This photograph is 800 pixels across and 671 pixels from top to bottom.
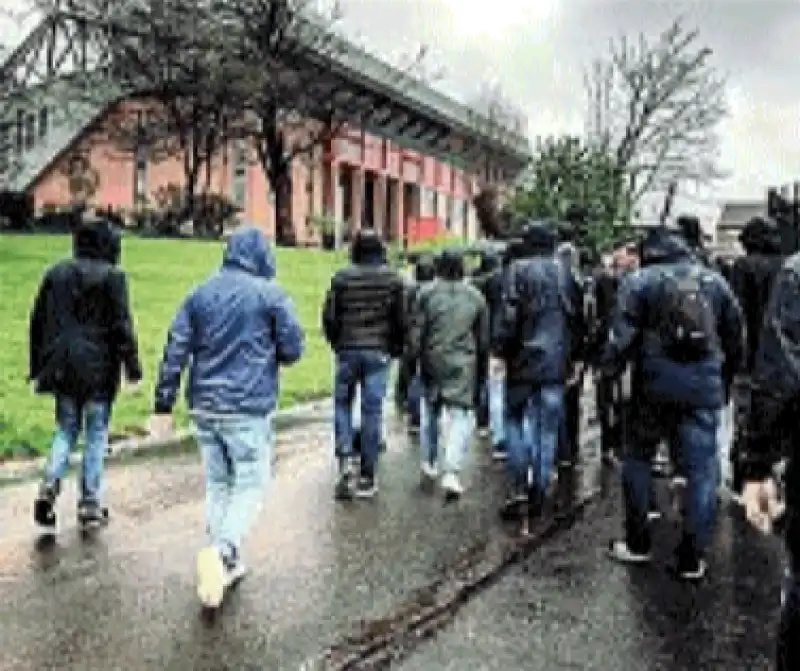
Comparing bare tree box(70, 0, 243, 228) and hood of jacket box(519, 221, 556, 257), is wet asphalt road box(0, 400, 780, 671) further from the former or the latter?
bare tree box(70, 0, 243, 228)

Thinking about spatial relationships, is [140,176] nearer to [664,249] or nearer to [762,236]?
[762,236]

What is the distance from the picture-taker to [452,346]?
1066cm

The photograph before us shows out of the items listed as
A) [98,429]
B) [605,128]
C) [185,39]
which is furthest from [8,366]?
[605,128]

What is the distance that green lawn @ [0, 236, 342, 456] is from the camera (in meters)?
14.1

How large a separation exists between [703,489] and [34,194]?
5030 cm

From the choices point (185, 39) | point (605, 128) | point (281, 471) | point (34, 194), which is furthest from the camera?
point (605, 128)

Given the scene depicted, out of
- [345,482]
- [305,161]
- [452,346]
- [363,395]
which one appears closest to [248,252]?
[363,395]

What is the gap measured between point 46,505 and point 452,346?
330 centimetres

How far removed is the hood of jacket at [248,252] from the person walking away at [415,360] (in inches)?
140

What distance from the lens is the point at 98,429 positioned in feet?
29.0

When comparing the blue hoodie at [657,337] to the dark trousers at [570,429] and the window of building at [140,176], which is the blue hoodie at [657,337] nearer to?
the dark trousers at [570,429]

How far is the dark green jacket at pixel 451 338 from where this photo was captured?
10617mm

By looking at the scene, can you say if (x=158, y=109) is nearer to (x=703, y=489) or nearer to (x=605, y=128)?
(x=605, y=128)

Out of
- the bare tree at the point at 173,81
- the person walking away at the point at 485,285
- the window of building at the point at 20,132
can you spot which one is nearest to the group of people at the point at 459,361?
the person walking away at the point at 485,285
